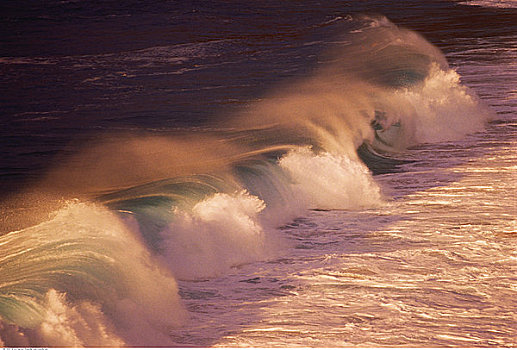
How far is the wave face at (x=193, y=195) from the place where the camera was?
666 centimetres

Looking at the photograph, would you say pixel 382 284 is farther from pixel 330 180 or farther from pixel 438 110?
pixel 438 110

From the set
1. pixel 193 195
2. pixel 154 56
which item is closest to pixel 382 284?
pixel 193 195

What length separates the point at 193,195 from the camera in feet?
30.4

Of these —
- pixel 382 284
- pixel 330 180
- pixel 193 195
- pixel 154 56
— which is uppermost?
pixel 154 56

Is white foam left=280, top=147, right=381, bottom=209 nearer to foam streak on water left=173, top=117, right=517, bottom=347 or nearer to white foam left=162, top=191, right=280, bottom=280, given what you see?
foam streak on water left=173, top=117, right=517, bottom=347

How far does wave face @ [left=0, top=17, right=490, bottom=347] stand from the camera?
262 inches

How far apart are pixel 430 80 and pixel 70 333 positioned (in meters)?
10.6

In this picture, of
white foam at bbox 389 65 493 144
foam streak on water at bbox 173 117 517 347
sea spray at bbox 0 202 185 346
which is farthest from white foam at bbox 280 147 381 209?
white foam at bbox 389 65 493 144

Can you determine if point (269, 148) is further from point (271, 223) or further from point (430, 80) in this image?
point (430, 80)

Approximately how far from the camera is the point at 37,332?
6.09m

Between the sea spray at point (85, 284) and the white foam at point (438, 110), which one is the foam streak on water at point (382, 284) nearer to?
the sea spray at point (85, 284)

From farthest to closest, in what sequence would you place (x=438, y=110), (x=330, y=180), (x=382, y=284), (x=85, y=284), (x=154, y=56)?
(x=154, y=56)
(x=438, y=110)
(x=330, y=180)
(x=382, y=284)
(x=85, y=284)


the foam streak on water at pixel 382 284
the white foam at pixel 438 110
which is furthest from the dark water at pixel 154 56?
the foam streak on water at pixel 382 284

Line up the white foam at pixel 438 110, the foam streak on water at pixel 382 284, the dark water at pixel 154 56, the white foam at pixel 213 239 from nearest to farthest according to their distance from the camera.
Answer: the foam streak on water at pixel 382 284 → the white foam at pixel 213 239 → the white foam at pixel 438 110 → the dark water at pixel 154 56
